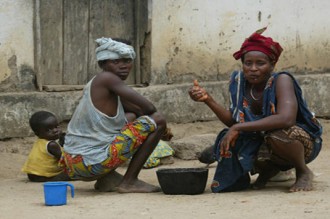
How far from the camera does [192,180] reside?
5.75 metres

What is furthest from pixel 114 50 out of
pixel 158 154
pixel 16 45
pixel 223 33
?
pixel 223 33

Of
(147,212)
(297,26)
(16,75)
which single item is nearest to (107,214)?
(147,212)

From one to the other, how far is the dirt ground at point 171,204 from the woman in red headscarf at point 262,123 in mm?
148

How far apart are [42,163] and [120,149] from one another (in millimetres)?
1133

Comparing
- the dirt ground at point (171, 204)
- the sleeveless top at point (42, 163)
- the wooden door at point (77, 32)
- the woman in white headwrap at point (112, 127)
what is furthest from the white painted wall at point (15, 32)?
the woman in white headwrap at point (112, 127)

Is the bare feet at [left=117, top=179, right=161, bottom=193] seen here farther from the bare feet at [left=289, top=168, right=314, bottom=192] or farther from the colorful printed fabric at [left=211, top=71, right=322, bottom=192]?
the bare feet at [left=289, top=168, right=314, bottom=192]

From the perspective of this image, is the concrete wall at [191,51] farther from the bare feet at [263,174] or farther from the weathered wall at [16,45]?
the bare feet at [263,174]

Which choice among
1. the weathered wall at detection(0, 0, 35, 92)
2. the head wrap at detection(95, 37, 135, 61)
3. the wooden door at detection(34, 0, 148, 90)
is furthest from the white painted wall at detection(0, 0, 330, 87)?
the head wrap at detection(95, 37, 135, 61)

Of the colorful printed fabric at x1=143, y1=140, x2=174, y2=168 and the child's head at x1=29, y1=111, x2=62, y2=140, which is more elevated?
the child's head at x1=29, y1=111, x2=62, y2=140

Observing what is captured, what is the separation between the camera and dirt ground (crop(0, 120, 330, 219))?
500cm

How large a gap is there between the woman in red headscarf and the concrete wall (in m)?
2.52

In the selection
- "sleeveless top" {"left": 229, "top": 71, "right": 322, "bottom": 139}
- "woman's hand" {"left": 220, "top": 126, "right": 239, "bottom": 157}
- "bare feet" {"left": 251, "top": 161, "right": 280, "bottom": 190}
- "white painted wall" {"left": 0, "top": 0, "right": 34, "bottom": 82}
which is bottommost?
"bare feet" {"left": 251, "top": 161, "right": 280, "bottom": 190}

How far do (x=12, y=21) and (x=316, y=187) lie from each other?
3.37m

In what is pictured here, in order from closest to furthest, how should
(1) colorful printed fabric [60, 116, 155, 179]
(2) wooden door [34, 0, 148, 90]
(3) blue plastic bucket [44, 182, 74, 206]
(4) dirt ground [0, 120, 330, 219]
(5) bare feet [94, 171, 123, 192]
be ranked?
(4) dirt ground [0, 120, 330, 219], (3) blue plastic bucket [44, 182, 74, 206], (1) colorful printed fabric [60, 116, 155, 179], (5) bare feet [94, 171, 123, 192], (2) wooden door [34, 0, 148, 90]
